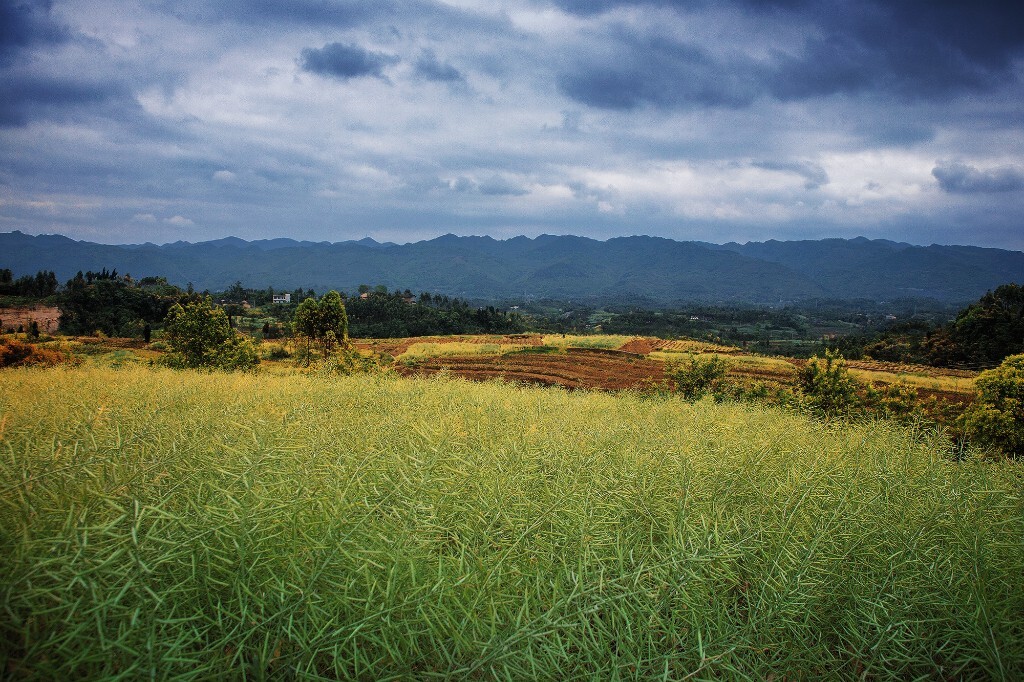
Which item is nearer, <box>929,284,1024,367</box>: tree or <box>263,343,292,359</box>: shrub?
<box>929,284,1024,367</box>: tree

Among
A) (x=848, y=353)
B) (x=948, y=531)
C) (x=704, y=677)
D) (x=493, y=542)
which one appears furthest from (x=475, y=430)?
(x=848, y=353)

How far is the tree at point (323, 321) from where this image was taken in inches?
847

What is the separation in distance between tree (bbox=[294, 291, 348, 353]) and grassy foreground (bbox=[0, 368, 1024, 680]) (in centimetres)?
1794

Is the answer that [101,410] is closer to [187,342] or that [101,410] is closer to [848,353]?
[187,342]

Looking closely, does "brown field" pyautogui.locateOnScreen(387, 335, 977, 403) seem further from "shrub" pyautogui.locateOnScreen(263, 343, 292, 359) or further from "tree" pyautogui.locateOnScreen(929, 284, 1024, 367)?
"shrub" pyautogui.locateOnScreen(263, 343, 292, 359)

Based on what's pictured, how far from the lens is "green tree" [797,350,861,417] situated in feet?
43.9

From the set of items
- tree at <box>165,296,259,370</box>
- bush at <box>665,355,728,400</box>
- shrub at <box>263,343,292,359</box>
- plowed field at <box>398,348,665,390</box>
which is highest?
tree at <box>165,296,259,370</box>

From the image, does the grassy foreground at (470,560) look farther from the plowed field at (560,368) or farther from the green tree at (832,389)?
the plowed field at (560,368)

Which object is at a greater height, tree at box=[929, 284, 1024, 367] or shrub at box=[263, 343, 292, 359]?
tree at box=[929, 284, 1024, 367]

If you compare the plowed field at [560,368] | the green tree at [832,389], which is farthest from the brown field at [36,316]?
the green tree at [832,389]

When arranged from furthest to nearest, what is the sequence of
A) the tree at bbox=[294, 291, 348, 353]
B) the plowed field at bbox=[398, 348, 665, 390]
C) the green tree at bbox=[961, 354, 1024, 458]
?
the plowed field at bbox=[398, 348, 665, 390] → the tree at bbox=[294, 291, 348, 353] → the green tree at bbox=[961, 354, 1024, 458]

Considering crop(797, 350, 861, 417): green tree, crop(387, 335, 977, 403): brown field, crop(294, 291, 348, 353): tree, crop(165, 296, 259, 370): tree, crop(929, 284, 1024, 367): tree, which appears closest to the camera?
crop(797, 350, 861, 417): green tree

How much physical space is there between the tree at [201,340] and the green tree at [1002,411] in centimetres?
2133

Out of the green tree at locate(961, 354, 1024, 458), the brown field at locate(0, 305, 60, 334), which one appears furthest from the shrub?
the green tree at locate(961, 354, 1024, 458)
